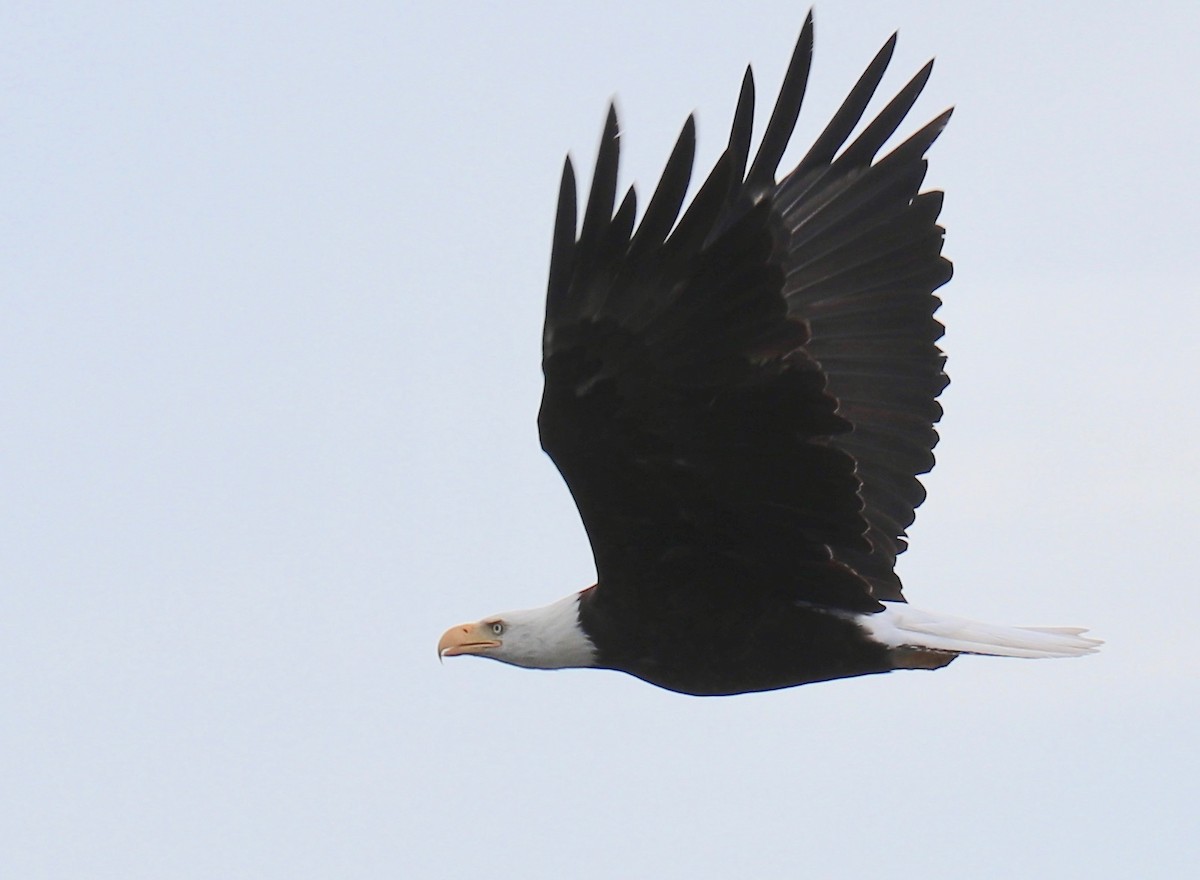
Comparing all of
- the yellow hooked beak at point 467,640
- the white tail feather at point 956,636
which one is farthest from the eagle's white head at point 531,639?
the white tail feather at point 956,636

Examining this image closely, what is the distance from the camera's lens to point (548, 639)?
8984mm

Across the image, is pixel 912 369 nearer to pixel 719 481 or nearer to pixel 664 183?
pixel 719 481

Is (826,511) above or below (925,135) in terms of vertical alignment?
A: below

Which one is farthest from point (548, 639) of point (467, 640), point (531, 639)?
point (467, 640)

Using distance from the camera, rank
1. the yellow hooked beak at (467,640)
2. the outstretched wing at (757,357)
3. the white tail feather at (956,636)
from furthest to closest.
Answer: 1. the yellow hooked beak at (467,640)
2. the white tail feather at (956,636)
3. the outstretched wing at (757,357)

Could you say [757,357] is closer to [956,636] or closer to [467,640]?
[956,636]

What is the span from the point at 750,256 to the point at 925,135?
204 centimetres

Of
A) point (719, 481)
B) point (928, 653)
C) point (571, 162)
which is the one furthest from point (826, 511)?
point (571, 162)

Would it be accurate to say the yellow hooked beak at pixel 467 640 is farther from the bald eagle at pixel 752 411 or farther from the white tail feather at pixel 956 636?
the white tail feather at pixel 956 636

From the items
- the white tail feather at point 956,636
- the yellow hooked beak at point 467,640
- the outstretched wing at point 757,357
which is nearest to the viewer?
Answer: the outstretched wing at point 757,357

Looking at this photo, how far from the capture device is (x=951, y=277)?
9180 mm

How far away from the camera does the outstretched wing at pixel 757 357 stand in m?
7.41

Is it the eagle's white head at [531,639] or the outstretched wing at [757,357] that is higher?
the outstretched wing at [757,357]

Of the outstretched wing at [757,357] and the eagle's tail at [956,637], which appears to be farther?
the eagle's tail at [956,637]
